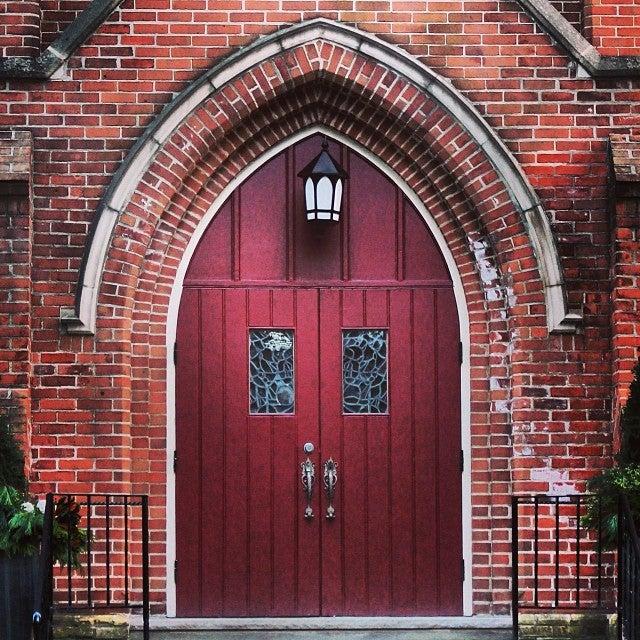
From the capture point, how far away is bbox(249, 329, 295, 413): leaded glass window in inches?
334

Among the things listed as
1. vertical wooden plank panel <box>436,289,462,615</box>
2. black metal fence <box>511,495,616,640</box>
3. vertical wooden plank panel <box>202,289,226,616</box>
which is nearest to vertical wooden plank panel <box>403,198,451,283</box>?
vertical wooden plank panel <box>436,289,462,615</box>

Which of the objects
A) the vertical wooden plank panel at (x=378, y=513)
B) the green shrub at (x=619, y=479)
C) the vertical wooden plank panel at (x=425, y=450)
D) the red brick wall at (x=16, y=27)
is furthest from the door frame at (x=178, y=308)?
the red brick wall at (x=16, y=27)

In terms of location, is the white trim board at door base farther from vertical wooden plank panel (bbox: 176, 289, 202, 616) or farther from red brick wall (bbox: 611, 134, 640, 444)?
red brick wall (bbox: 611, 134, 640, 444)

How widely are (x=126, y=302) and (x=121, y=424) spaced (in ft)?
2.80

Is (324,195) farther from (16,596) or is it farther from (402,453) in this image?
(16,596)

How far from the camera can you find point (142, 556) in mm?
7855

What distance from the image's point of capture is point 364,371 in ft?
28.0

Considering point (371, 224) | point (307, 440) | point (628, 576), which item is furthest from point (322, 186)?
point (628, 576)

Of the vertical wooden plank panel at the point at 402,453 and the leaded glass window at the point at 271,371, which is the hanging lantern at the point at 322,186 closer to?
the vertical wooden plank panel at the point at 402,453

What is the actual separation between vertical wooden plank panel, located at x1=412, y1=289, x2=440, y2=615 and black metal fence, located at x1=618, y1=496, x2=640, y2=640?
157 centimetres

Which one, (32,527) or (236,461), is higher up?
(236,461)

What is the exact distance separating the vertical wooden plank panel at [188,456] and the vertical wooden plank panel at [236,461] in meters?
0.21

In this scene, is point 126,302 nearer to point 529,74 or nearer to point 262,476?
point 262,476

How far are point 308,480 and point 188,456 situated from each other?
0.89 metres
